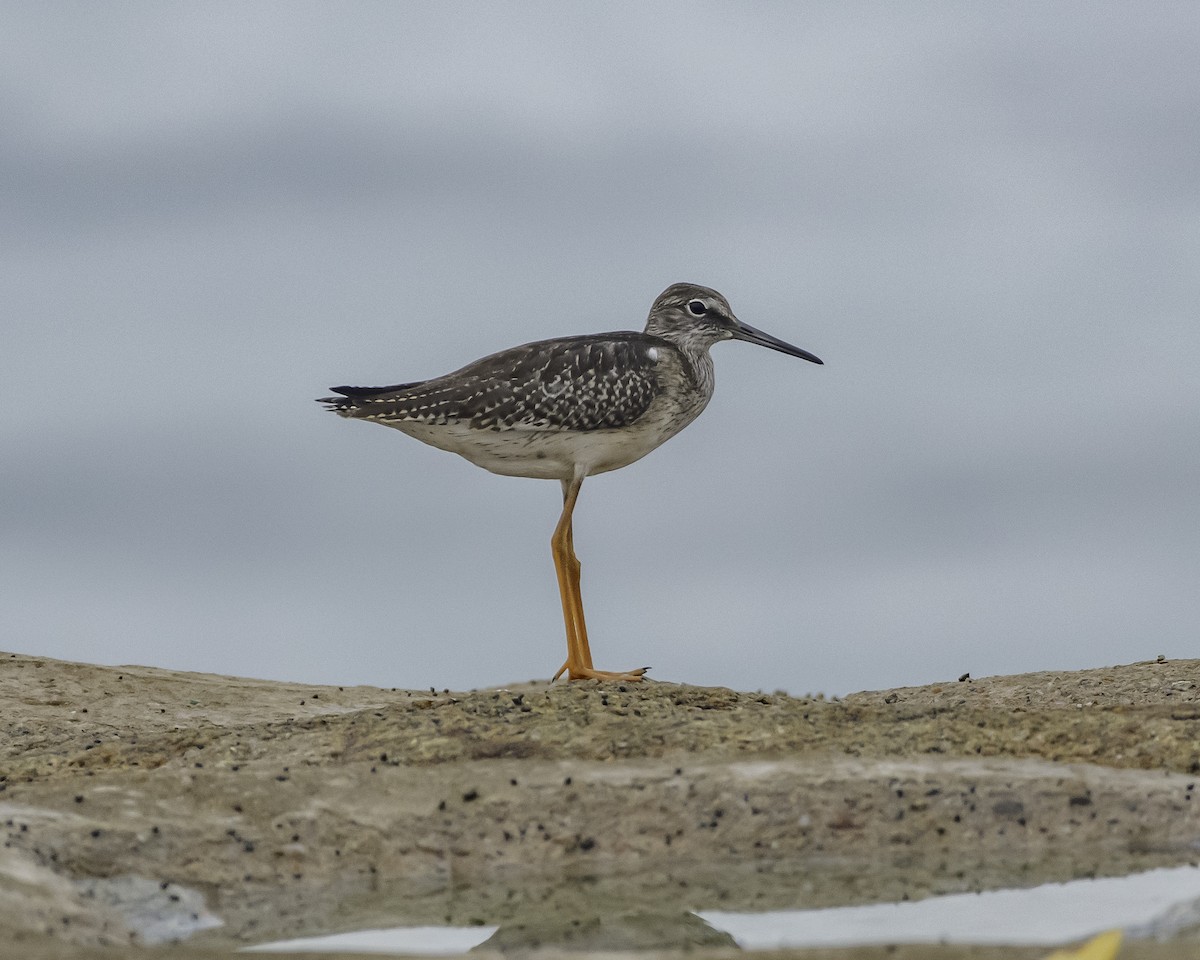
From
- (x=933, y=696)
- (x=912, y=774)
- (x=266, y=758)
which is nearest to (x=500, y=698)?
(x=266, y=758)

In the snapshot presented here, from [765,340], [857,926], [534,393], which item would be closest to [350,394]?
[534,393]

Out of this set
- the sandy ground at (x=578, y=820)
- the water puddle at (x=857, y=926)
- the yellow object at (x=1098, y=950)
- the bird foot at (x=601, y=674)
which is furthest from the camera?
the bird foot at (x=601, y=674)

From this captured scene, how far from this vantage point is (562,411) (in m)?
12.1

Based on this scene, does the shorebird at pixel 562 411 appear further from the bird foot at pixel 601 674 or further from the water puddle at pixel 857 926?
the water puddle at pixel 857 926

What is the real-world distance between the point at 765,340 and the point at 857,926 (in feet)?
26.1

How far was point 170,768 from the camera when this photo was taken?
9258mm

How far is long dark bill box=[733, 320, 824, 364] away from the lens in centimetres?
1380

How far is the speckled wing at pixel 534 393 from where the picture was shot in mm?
12164

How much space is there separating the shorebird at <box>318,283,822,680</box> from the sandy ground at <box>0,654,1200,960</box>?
2.71 metres

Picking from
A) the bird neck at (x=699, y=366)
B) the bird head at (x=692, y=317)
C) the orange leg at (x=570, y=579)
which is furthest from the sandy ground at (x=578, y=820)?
the bird head at (x=692, y=317)

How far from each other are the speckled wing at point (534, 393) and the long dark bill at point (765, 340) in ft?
4.52

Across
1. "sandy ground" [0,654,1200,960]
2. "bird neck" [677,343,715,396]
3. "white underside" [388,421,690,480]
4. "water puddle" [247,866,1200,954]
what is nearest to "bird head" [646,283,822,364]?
"bird neck" [677,343,715,396]

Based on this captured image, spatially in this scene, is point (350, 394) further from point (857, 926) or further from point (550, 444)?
point (857, 926)

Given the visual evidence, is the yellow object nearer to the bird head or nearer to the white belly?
the white belly
